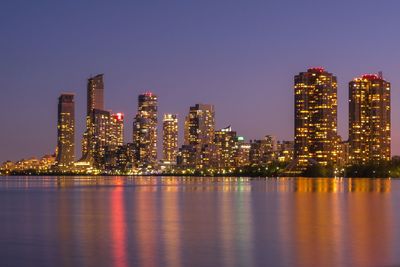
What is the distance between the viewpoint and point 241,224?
4888 centimetres

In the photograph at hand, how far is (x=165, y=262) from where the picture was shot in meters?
30.2

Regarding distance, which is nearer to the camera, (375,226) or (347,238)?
(347,238)

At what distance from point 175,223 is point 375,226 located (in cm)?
1341

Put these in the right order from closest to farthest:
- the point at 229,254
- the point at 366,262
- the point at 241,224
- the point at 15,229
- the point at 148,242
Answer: the point at 366,262 → the point at 229,254 → the point at 148,242 → the point at 15,229 → the point at 241,224

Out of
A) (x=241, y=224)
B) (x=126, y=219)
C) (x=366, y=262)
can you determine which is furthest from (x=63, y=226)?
(x=366, y=262)

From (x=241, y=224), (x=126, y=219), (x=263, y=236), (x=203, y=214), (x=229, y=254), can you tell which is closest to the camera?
(x=229, y=254)

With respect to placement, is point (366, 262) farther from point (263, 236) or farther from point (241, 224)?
point (241, 224)

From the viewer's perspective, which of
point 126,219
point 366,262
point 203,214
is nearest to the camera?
point 366,262

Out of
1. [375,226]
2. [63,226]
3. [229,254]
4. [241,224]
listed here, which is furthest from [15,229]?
[375,226]

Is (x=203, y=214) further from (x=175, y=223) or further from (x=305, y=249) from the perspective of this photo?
(x=305, y=249)

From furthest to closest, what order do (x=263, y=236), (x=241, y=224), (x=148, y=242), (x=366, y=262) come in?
(x=241, y=224) → (x=263, y=236) → (x=148, y=242) → (x=366, y=262)

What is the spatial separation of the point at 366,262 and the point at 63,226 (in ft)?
79.0

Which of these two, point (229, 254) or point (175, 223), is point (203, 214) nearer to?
point (175, 223)

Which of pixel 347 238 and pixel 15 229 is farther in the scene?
pixel 15 229
